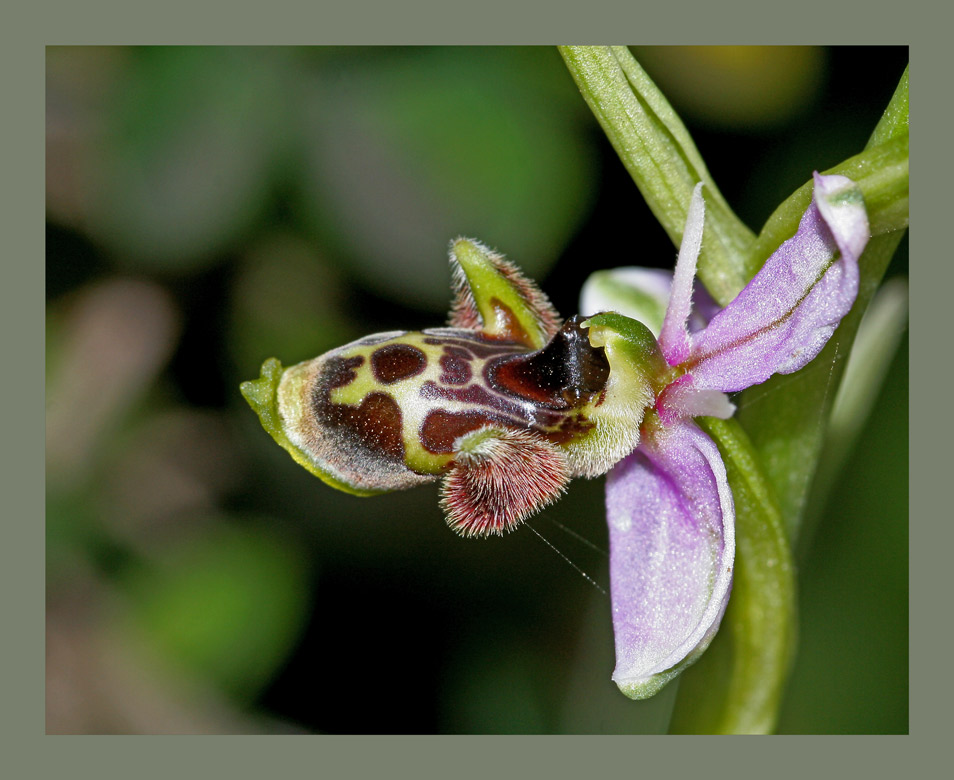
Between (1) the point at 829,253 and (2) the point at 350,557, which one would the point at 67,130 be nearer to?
(2) the point at 350,557

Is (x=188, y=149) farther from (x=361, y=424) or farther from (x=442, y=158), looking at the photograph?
(x=361, y=424)

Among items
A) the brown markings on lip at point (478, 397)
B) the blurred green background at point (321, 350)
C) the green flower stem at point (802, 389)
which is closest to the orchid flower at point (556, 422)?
the brown markings on lip at point (478, 397)

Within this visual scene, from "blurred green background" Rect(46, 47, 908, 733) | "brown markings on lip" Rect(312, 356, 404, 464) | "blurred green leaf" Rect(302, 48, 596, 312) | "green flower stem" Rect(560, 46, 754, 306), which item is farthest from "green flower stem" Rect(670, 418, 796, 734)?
"blurred green leaf" Rect(302, 48, 596, 312)

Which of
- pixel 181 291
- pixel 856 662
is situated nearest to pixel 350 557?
pixel 181 291

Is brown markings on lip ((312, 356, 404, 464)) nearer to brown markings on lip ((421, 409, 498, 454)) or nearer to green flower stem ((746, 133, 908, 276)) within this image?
brown markings on lip ((421, 409, 498, 454))

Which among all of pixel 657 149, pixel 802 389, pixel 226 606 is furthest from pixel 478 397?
pixel 226 606
